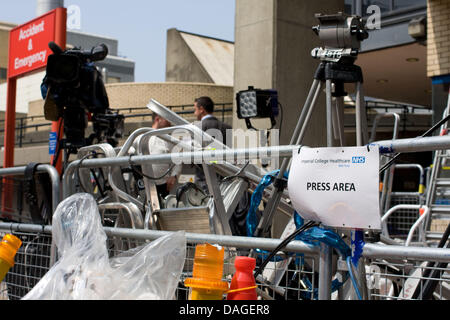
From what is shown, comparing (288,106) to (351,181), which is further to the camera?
(288,106)

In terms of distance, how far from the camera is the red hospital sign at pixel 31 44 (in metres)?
8.95

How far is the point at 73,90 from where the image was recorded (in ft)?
16.9

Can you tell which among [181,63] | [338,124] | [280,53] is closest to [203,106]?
[338,124]

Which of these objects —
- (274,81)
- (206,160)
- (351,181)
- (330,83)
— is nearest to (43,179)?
(206,160)

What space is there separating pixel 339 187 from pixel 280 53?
23.7ft

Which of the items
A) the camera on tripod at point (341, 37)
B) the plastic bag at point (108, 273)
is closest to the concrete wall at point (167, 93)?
the camera on tripod at point (341, 37)

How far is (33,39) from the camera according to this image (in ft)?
30.8

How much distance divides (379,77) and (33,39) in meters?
10.0

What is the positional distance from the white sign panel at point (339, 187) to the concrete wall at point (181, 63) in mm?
22105

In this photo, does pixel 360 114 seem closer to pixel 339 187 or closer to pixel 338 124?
pixel 338 124

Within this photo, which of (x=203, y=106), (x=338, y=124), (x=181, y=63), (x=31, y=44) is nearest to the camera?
(x=338, y=124)

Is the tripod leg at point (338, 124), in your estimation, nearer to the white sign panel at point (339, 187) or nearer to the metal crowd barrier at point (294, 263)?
the metal crowd barrier at point (294, 263)

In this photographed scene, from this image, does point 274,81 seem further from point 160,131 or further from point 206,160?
point 206,160

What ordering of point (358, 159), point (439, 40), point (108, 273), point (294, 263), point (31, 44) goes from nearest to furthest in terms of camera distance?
point (108, 273) < point (358, 159) < point (294, 263) < point (439, 40) < point (31, 44)
